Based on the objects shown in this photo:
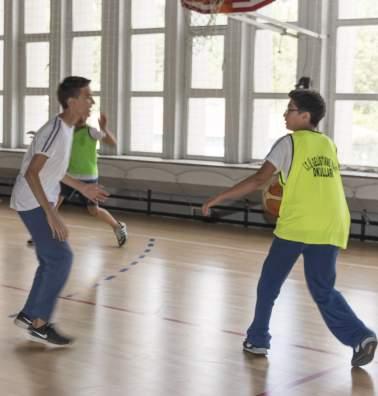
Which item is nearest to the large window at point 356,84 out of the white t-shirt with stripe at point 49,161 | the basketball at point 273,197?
the basketball at point 273,197

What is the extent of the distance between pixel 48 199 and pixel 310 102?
1.63m

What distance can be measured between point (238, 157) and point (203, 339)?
6.70 meters

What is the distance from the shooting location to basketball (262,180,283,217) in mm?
9765

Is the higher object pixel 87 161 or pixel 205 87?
pixel 205 87

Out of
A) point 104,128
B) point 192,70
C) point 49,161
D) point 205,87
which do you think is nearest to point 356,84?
point 205,87

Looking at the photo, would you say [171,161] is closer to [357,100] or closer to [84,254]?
[357,100]

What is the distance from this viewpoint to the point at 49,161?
16.3 feet

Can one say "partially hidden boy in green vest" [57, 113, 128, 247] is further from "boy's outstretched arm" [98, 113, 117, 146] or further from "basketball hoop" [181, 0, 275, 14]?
"basketball hoop" [181, 0, 275, 14]

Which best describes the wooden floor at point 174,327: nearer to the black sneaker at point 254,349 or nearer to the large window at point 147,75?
the black sneaker at point 254,349

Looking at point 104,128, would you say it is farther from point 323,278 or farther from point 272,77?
point 323,278

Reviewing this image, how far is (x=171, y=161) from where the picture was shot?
39.8ft

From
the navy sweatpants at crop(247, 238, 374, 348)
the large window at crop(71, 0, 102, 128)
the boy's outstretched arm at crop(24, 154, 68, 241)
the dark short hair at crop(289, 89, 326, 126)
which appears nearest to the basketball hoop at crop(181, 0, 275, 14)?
the dark short hair at crop(289, 89, 326, 126)

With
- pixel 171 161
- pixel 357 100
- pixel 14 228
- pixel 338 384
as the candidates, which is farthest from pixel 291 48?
pixel 338 384

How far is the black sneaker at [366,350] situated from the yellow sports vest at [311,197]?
57 centimetres
